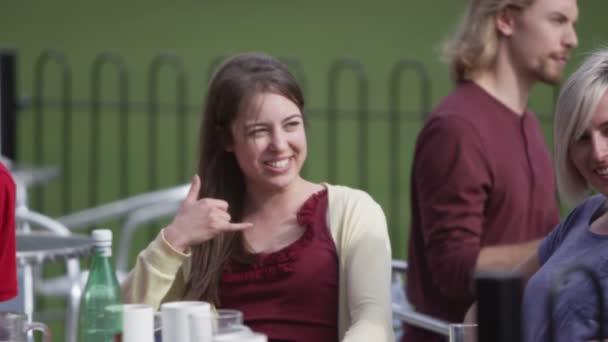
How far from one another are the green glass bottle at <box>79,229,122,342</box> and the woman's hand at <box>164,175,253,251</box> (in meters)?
0.31

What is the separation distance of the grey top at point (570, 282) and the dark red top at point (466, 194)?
687 mm

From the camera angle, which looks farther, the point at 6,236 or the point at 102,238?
the point at 6,236

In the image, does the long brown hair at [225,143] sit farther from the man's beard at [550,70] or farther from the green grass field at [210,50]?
the green grass field at [210,50]

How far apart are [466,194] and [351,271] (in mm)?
877

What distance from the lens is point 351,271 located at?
2.92 m

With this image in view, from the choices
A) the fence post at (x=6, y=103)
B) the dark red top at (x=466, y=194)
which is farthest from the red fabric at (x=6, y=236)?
the fence post at (x=6, y=103)

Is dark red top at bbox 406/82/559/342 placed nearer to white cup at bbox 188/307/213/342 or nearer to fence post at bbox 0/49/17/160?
white cup at bbox 188/307/213/342

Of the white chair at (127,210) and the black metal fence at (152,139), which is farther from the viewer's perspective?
the black metal fence at (152,139)

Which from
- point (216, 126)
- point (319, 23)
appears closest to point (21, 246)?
point (216, 126)

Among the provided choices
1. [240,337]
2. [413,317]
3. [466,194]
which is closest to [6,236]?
[240,337]

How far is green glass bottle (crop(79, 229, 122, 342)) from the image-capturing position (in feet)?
8.00

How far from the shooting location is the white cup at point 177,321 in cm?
225

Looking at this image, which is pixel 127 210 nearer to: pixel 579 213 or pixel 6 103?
pixel 6 103

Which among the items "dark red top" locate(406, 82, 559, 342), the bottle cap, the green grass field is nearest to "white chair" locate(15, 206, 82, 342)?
the bottle cap
